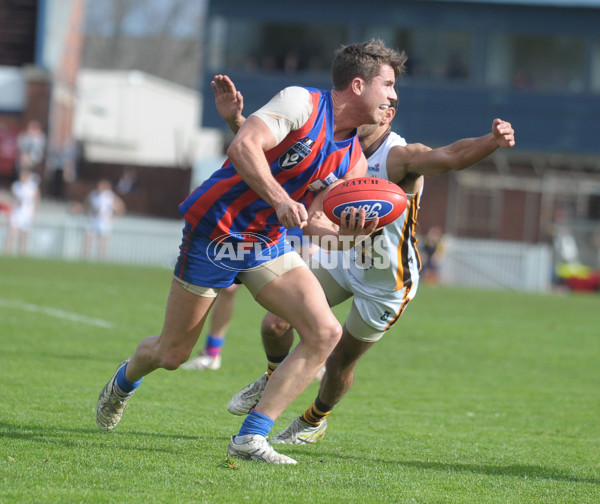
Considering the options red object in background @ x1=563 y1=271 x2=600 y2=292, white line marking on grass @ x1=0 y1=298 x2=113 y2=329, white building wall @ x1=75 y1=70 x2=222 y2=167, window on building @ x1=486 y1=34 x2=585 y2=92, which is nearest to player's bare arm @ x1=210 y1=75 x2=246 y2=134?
white line marking on grass @ x1=0 y1=298 x2=113 y2=329

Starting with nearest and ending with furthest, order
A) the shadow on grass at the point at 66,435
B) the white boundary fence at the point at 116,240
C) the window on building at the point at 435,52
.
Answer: the shadow on grass at the point at 66,435
the white boundary fence at the point at 116,240
the window on building at the point at 435,52

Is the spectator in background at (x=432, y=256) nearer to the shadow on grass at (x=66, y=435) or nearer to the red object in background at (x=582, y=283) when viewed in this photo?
the red object in background at (x=582, y=283)

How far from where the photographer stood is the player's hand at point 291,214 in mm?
4449

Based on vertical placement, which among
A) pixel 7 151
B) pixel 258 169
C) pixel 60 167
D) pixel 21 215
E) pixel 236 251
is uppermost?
pixel 258 169

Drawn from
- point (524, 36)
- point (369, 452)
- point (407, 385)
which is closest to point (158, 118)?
point (524, 36)

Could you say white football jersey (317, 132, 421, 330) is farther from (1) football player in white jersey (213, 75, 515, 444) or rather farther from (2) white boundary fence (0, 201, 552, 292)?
(2) white boundary fence (0, 201, 552, 292)

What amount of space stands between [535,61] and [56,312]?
21307mm

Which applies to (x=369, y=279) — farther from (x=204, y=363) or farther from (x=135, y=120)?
(x=135, y=120)

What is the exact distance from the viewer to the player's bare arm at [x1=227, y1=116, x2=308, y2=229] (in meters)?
4.50

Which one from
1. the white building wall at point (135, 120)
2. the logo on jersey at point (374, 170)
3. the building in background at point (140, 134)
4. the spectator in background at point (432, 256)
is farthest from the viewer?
the white building wall at point (135, 120)

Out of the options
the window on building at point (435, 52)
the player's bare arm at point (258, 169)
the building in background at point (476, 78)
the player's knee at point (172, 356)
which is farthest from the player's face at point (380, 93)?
the window on building at point (435, 52)

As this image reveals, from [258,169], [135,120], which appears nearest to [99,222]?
[258,169]

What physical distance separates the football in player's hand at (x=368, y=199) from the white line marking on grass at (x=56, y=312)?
626 cm

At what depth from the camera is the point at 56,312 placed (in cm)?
1179
